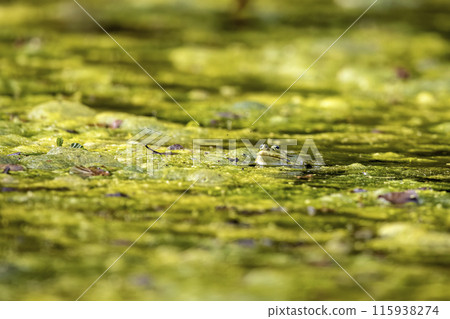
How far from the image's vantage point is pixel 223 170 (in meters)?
4.20

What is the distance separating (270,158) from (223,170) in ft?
1.37

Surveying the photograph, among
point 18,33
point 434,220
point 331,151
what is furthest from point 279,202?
point 18,33

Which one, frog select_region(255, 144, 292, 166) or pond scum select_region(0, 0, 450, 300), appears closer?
pond scum select_region(0, 0, 450, 300)

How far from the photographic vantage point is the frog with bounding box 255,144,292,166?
14.4 feet

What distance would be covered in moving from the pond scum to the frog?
10cm

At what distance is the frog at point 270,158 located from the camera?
4395mm

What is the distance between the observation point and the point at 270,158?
174 inches

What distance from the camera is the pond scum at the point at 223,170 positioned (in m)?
2.68

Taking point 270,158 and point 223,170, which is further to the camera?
point 270,158

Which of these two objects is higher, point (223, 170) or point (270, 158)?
point (270, 158)

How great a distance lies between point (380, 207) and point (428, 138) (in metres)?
2.22

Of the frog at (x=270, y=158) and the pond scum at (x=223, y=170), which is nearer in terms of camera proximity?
the pond scum at (x=223, y=170)

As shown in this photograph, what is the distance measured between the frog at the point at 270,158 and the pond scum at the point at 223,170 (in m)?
0.10
